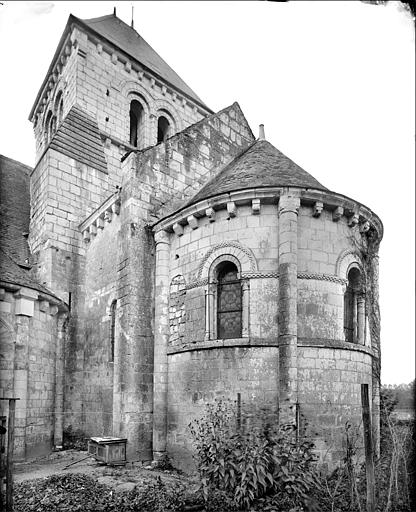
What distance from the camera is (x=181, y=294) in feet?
34.7

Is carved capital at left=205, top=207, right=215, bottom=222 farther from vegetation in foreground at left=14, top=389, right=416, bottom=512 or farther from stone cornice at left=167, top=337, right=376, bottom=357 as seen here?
vegetation in foreground at left=14, top=389, right=416, bottom=512

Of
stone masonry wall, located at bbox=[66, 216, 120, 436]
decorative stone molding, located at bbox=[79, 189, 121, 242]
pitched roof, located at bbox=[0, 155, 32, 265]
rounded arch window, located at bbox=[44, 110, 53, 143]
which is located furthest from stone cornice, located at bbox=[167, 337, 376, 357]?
rounded arch window, located at bbox=[44, 110, 53, 143]

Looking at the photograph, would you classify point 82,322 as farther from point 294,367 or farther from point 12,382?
point 294,367

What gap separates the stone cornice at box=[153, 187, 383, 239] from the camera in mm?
9320

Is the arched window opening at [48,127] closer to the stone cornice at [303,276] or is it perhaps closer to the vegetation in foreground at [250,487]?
the stone cornice at [303,276]

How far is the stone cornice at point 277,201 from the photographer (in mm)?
9320

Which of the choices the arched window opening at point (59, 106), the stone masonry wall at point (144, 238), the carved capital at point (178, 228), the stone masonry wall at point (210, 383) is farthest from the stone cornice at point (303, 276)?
the arched window opening at point (59, 106)

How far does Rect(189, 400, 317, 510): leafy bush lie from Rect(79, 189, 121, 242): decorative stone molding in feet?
20.4

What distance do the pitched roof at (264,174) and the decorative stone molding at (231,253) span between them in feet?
3.60

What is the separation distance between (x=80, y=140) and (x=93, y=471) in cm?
1049

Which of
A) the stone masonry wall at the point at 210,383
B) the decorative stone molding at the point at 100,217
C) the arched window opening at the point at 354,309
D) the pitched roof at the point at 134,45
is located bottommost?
the stone masonry wall at the point at 210,383

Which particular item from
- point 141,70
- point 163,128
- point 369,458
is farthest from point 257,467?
point 141,70

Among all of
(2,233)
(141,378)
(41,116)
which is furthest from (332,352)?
(41,116)

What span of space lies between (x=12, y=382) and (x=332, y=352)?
282 inches
